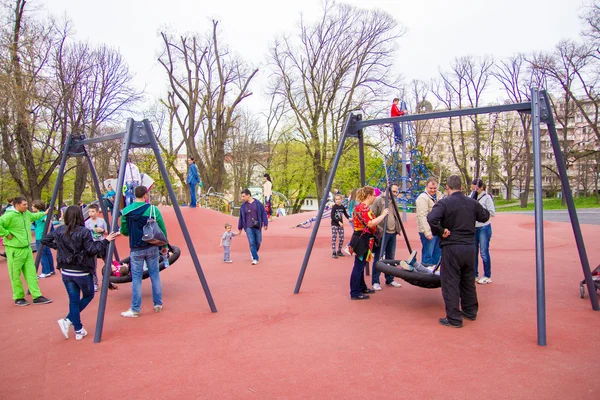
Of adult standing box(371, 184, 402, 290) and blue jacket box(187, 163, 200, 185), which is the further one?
blue jacket box(187, 163, 200, 185)

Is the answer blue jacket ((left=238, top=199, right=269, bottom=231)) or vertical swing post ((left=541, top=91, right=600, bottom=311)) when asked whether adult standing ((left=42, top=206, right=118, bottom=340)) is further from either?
vertical swing post ((left=541, top=91, right=600, bottom=311))

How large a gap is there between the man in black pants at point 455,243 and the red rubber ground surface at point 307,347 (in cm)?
34

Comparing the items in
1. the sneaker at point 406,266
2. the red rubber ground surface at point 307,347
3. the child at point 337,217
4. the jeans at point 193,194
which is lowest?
the red rubber ground surface at point 307,347

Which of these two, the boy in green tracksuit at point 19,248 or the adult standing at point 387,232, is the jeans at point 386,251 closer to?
the adult standing at point 387,232

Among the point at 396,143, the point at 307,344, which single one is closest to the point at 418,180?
the point at 396,143

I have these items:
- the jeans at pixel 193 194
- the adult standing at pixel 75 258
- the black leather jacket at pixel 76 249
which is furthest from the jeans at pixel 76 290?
the jeans at pixel 193 194

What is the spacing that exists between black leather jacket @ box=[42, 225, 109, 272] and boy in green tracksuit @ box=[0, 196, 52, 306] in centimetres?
219

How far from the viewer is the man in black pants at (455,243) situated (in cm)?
496

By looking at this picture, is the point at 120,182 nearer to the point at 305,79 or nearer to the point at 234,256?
the point at 234,256

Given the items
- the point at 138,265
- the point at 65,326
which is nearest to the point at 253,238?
the point at 138,265

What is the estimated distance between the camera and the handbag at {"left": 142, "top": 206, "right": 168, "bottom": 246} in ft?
18.0

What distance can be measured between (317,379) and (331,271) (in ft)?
16.3

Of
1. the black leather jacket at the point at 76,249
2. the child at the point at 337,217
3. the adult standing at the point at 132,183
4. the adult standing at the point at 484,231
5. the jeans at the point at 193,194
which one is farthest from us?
the jeans at the point at 193,194

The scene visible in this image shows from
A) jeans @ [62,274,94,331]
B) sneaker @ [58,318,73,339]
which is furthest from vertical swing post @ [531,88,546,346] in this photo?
sneaker @ [58,318,73,339]
